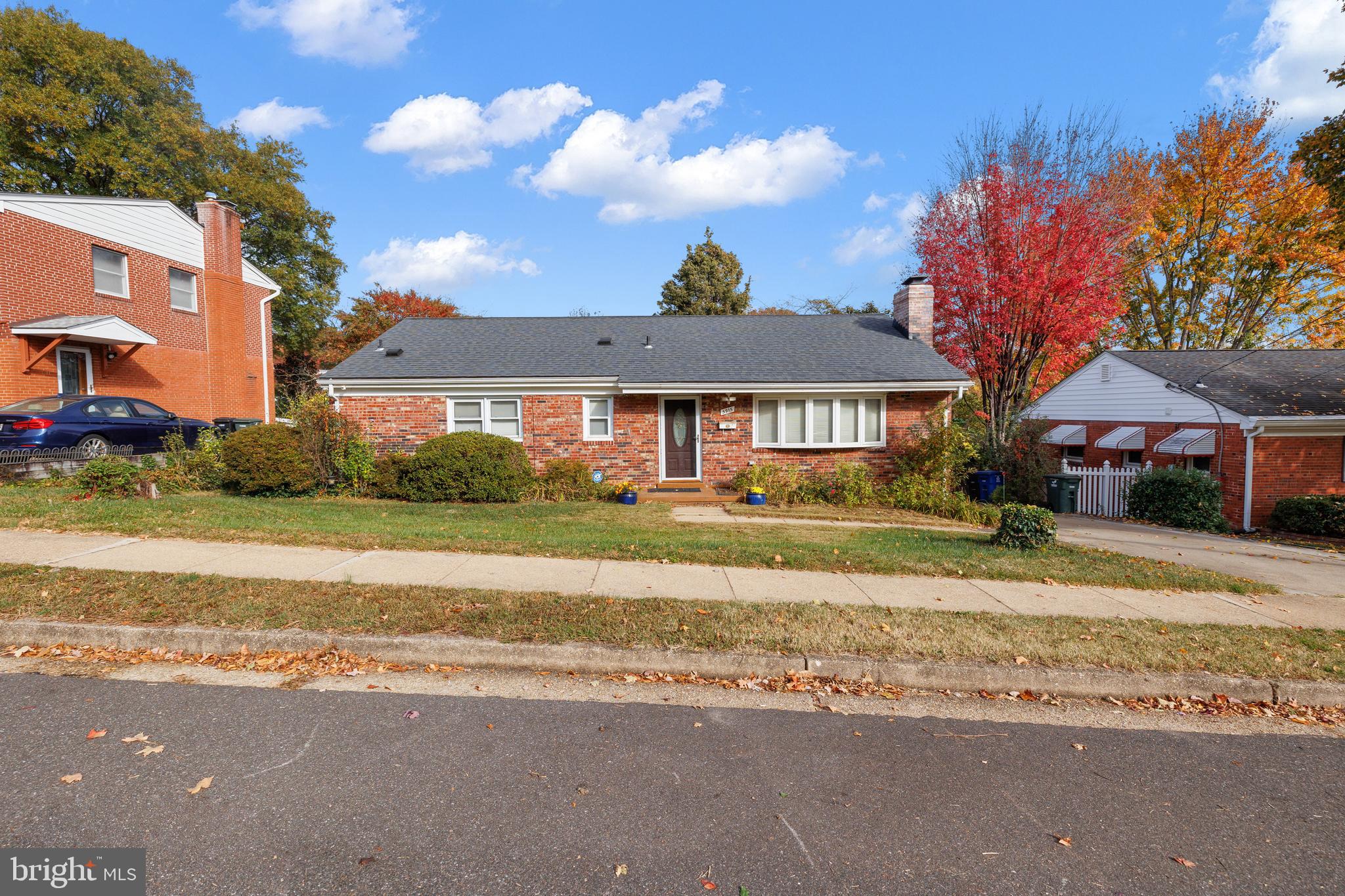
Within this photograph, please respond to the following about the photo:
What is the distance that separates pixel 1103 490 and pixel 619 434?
41.2 feet

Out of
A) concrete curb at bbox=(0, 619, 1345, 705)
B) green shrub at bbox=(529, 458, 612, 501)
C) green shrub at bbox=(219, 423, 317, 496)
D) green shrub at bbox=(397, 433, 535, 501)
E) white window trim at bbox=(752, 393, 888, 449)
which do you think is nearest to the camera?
concrete curb at bbox=(0, 619, 1345, 705)

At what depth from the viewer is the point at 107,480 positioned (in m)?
10.2

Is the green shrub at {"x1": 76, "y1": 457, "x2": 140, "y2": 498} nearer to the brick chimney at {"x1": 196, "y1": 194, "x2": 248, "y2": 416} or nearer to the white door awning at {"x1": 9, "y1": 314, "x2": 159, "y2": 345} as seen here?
the white door awning at {"x1": 9, "y1": 314, "x2": 159, "y2": 345}

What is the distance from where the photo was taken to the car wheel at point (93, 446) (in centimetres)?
1180

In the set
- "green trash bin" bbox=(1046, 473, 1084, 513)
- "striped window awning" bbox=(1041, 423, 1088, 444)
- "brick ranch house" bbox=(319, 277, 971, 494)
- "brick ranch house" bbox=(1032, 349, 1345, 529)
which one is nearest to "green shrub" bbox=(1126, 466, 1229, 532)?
"brick ranch house" bbox=(1032, 349, 1345, 529)

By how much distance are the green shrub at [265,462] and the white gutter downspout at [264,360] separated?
41.8 feet

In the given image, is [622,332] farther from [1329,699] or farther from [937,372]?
[1329,699]

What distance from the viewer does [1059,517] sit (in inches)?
583

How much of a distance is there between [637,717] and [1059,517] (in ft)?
47.2

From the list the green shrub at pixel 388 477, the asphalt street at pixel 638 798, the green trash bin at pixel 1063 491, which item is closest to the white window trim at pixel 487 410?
the green shrub at pixel 388 477

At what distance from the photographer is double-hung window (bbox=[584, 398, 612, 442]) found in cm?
1473

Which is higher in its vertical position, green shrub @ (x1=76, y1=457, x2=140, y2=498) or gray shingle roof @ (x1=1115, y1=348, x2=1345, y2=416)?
gray shingle roof @ (x1=1115, y1=348, x2=1345, y2=416)

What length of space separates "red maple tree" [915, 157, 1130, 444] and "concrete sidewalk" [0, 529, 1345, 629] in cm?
1102

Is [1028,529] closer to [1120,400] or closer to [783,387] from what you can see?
[783,387]
